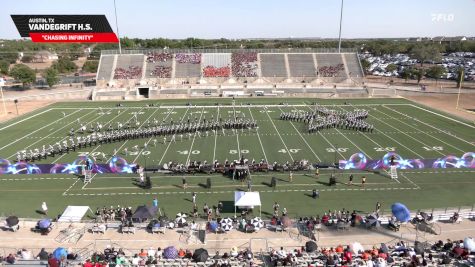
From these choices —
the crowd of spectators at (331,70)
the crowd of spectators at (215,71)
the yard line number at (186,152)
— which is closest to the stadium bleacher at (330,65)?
the crowd of spectators at (331,70)

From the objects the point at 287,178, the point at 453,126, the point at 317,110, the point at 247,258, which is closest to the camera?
the point at 247,258

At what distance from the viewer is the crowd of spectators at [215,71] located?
6812 cm

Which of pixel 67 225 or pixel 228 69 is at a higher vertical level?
pixel 228 69

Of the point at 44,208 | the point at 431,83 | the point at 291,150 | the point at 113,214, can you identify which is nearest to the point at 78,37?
the point at 291,150

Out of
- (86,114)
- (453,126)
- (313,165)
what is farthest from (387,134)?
(86,114)

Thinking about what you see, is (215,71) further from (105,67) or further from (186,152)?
(186,152)

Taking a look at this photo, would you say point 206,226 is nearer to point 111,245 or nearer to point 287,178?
point 111,245

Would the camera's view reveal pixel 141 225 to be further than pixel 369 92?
No

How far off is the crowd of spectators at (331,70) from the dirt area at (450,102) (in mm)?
14358

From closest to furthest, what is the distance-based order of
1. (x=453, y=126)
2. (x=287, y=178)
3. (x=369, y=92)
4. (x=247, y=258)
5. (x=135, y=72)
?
(x=247, y=258)
(x=287, y=178)
(x=453, y=126)
(x=369, y=92)
(x=135, y=72)

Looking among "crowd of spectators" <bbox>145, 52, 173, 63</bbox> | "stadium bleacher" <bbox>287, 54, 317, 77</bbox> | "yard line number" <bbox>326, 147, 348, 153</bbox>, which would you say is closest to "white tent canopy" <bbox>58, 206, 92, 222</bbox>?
"yard line number" <bbox>326, 147, 348, 153</bbox>

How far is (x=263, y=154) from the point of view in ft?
96.5

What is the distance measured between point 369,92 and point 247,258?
166 feet

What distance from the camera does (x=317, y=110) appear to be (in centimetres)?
4488
